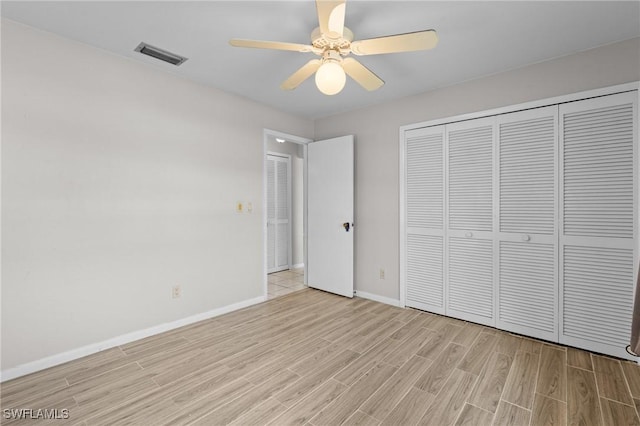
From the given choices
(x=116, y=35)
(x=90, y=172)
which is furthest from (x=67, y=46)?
(x=90, y=172)

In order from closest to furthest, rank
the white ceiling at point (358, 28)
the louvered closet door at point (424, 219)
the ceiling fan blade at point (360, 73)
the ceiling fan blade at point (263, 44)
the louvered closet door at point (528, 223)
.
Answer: the ceiling fan blade at point (263, 44) → the white ceiling at point (358, 28) → the ceiling fan blade at point (360, 73) → the louvered closet door at point (528, 223) → the louvered closet door at point (424, 219)

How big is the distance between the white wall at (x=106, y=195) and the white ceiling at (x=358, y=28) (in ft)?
0.86

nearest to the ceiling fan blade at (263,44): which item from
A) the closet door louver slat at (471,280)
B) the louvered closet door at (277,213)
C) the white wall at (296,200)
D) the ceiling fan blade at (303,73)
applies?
the ceiling fan blade at (303,73)

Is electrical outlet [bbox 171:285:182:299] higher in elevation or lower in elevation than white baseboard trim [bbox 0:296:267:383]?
higher

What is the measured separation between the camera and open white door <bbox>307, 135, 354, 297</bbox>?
386 centimetres

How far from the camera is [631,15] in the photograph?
1.96 meters

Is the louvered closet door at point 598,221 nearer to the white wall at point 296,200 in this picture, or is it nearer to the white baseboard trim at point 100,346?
the white baseboard trim at point 100,346

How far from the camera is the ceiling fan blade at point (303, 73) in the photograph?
206 cm

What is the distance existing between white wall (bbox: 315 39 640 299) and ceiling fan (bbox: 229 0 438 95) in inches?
57.8

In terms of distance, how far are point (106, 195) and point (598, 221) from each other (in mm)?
4014

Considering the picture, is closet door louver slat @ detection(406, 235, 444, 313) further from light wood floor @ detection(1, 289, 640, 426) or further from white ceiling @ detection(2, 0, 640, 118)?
white ceiling @ detection(2, 0, 640, 118)

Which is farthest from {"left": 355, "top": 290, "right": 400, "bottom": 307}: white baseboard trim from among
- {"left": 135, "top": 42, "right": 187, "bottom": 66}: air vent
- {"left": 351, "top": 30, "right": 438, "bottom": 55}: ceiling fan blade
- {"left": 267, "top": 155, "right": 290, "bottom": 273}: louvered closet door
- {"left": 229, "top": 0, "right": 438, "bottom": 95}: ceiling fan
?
{"left": 135, "top": 42, "right": 187, "bottom": 66}: air vent

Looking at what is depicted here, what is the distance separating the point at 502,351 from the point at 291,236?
155 inches

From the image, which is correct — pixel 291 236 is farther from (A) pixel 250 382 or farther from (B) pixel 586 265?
(B) pixel 586 265
